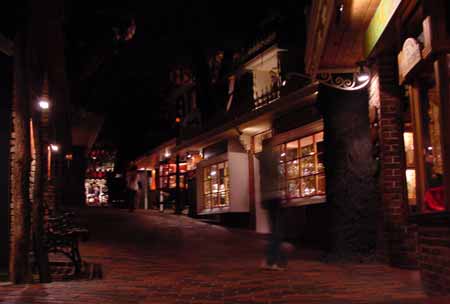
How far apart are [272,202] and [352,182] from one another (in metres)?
2.19

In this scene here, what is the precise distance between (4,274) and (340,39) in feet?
20.5

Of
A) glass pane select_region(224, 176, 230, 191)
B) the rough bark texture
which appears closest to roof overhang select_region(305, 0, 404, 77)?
the rough bark texture

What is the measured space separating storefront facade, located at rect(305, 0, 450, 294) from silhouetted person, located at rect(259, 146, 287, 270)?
65.7 inches

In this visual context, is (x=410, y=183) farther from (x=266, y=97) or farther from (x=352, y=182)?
(x=266, y=97)

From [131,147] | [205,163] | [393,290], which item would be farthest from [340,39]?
[131,147]

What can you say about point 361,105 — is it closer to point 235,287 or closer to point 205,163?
point 235,287

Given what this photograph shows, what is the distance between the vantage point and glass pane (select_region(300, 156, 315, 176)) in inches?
644

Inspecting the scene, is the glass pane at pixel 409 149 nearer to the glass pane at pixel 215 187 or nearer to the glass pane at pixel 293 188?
the glass pane at pixel 293 188

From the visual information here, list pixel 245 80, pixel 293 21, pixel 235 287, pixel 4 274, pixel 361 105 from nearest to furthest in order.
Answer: pixel 235 287 → pixel 4 274 → pixel 361 105 → pixel 293 21 → pixel 245 80

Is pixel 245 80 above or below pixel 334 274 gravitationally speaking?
Result: above

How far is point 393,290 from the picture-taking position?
736 centimetres

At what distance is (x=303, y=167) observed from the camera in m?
16.8

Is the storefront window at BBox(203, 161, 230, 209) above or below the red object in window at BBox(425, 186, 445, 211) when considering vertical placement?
above

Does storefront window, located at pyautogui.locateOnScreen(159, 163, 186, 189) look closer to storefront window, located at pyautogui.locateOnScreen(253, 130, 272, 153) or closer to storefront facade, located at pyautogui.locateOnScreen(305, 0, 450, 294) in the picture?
storefront window, located at pyautogui.locateOnScreen(253, 130, 272, 153)
